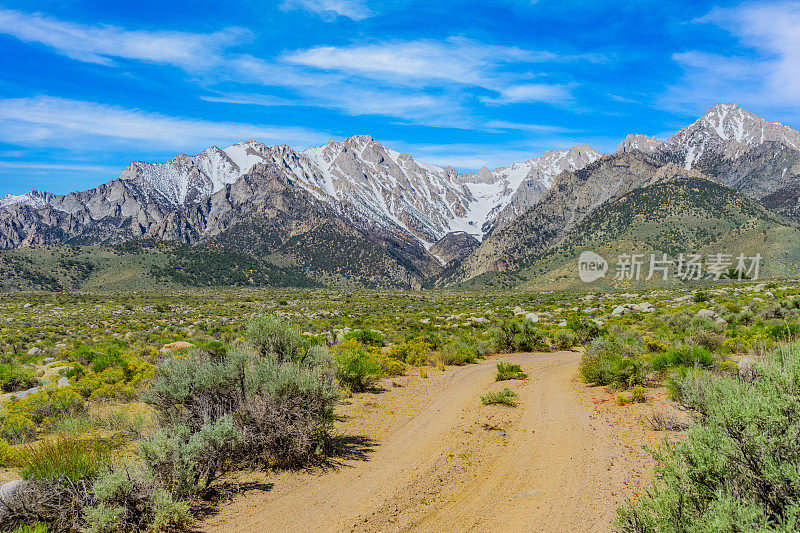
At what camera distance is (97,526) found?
481cm

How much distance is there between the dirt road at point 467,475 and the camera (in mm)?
5688

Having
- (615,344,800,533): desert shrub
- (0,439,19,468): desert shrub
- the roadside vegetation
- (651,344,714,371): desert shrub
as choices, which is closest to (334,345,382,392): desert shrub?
the roadside vegetation

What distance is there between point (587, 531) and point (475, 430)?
4.10m

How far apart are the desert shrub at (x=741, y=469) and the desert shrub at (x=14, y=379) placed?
54.9 ft

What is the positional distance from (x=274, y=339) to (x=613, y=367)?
9589 mm

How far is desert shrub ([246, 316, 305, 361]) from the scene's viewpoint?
10195 mm

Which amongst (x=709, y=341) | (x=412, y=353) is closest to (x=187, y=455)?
(x=412, y=353)

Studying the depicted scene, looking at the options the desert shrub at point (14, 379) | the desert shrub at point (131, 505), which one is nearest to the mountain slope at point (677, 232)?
the desert shrub at point (131, 505)

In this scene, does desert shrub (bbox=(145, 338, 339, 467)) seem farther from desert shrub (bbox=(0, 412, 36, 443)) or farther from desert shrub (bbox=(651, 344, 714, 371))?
desert shrub (bbox=(651, 344, 714, 371))

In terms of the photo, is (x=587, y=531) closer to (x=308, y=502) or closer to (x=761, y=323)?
(x=308, y=502)

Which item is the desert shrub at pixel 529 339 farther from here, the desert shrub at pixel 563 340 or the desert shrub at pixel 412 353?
the desert shrub at pixel 412 353

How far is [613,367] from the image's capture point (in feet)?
39.4

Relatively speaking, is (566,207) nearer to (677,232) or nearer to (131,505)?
(677,232)

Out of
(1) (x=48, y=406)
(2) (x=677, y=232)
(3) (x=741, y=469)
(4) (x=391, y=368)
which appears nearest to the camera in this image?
(3) (x=741, y=469)
